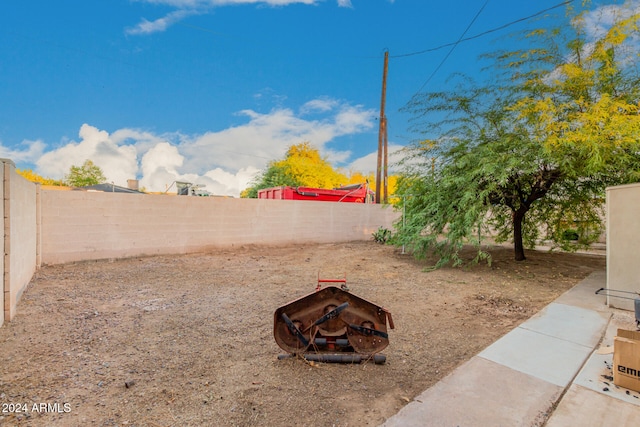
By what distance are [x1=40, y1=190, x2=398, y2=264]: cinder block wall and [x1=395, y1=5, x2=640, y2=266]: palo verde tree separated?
15.1 ft

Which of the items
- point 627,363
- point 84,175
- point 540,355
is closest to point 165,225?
point 540,355

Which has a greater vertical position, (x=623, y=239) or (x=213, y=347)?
(x=623, y=239)

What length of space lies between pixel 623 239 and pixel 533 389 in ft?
11.0

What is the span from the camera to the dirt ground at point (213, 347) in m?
2.03

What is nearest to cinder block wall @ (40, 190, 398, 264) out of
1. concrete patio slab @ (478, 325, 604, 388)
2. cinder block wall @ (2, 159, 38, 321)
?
cinder block wall @ (2, 159, 38, 321)

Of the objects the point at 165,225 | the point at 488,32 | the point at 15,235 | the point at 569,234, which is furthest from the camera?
the point at 488,32

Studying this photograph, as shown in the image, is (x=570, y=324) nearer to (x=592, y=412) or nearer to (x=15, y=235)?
(x=592, y=412)

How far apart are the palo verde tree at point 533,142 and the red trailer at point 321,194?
16.7ft

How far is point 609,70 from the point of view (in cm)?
589

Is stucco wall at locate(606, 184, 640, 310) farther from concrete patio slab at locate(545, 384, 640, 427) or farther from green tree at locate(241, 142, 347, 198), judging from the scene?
green tree at locate(241, 142, 347, 198)

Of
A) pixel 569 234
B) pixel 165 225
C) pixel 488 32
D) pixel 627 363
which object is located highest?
pixel 488 32

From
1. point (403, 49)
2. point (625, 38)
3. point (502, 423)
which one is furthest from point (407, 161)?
point (403, 49)

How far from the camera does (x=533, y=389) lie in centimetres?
221

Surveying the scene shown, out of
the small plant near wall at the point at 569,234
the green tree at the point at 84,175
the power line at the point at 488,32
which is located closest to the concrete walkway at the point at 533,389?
the small plant near wall at the point at 569,234
